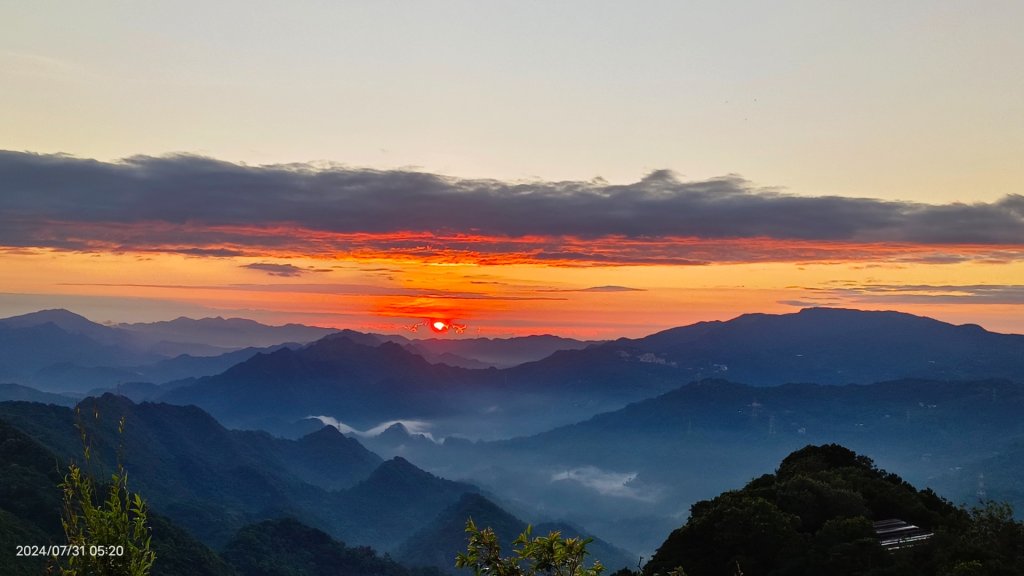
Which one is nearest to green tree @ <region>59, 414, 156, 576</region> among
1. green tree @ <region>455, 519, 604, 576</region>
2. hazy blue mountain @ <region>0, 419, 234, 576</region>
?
green tree @ <region>455, 519, 604, 576</region>

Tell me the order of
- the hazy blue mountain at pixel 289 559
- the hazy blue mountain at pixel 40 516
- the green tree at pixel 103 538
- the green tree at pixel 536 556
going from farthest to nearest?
1. the hazy blue mountain at pixel 289 559
2. the hazy blue mountain at pixel 40 516
3. the green tree at pixel 536 556
4. the green tree at pixel 103 538

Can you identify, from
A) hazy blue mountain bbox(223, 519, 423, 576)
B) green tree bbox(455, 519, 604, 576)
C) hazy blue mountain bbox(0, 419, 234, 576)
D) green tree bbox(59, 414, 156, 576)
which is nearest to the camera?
green tree bbox(59, 414, 156, 576)

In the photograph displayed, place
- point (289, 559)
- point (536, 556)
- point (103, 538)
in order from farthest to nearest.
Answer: point (289, 559), point (536, 556), point (103, 538)

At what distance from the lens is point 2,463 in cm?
15025

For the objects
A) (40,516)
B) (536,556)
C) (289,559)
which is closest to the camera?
(536,556)

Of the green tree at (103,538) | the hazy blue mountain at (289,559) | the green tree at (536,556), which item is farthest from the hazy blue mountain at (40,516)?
the green tree at (536,556)

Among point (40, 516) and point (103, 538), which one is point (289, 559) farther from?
point (103, 538)

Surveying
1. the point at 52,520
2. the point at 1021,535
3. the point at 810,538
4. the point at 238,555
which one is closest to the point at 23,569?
the point at 52,520

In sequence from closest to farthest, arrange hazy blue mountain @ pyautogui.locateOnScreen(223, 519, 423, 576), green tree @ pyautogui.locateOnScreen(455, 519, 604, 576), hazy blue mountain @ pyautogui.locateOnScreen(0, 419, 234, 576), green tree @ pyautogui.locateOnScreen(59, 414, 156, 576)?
green tree @ pyautogui.locateOnScreen(59, 414, 156, 576) < green tree @ pyautogui.locateOnScreen(455, 519, 604, 576) < hazy blue mountain @ pyautogui.locateOnScreen(0, 419, 234, 576) < hazy blue mountain @ pyautogui.locateOnScreen(223, 519, 423, 576)

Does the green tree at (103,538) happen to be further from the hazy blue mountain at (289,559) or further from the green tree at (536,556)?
the hazy blue mountain at (289,559)

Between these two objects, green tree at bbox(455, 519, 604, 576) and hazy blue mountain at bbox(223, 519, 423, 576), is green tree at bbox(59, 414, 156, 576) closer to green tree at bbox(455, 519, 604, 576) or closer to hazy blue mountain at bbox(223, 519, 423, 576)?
green tree at bbox(455, 519, 604, 576)

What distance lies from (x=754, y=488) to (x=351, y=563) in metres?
150

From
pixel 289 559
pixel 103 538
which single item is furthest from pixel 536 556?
pixel 289 559

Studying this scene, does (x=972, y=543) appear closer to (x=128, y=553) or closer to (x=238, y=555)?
(x=128, y=553)
